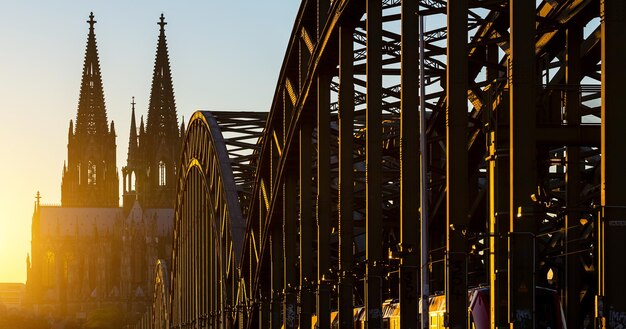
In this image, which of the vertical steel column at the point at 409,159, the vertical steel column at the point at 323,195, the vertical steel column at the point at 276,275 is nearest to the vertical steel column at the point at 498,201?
the vertical steel column at the point at 409,159

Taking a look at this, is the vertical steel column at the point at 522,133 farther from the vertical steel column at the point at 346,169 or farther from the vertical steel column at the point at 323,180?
the vertical steel column at the point at 323,180

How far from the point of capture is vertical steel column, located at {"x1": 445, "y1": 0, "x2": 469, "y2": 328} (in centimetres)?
2347

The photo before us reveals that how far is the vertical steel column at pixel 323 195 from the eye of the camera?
116 ft

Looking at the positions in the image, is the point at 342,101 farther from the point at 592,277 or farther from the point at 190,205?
the point at 190,205

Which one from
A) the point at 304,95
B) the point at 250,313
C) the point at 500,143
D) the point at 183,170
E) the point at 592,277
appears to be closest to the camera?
the point at 500,143

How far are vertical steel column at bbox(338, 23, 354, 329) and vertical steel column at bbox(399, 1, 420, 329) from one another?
4663 millimetres

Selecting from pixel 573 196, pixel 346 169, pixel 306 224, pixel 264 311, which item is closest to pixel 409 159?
pixel 573 196

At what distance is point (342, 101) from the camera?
3281 centimetres

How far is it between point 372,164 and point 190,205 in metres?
52.5

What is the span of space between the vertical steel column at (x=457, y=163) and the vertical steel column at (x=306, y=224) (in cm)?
1438

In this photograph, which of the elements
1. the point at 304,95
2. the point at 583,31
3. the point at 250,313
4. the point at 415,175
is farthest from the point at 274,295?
the point at 583,31

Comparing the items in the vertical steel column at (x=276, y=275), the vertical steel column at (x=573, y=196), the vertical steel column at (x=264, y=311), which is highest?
the vertical steel column at (x=573, y=196)

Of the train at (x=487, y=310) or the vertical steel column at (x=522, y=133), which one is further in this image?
the train at (x=487, y=310)
